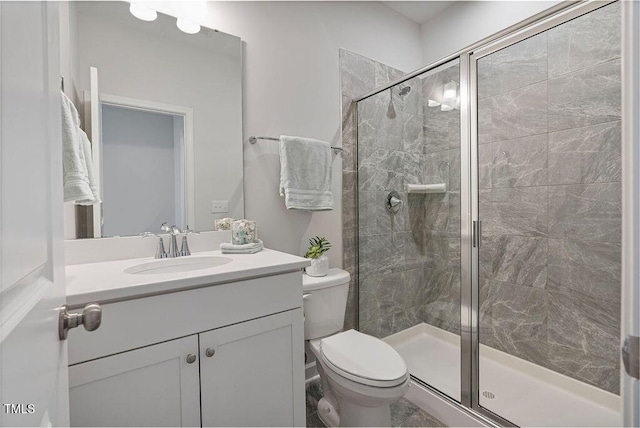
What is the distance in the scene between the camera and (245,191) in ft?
5.34

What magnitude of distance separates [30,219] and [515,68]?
7.36 ft

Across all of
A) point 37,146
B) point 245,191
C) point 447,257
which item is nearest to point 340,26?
point 245,191

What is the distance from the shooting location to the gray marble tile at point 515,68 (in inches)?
62.6

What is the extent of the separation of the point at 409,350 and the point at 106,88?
2267mm

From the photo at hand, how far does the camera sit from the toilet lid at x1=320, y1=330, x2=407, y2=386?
1232mm

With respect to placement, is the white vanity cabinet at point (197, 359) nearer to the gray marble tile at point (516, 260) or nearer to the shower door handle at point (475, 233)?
the shower door handle at point (475, 233)

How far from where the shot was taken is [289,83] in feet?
5.86

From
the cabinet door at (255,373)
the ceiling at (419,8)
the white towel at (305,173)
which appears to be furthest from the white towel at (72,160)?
the ceiling at (419,8)

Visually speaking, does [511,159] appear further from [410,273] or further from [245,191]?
[245,191]

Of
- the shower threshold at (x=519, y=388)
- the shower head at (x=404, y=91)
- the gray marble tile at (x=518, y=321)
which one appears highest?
the shower head at (x=404, y=91)

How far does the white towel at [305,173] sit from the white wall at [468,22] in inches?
53.0

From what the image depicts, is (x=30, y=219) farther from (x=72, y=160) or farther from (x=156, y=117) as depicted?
(x=156, y=117)

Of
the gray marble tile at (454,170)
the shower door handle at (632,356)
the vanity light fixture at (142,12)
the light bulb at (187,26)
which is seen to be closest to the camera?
the shower door handle at (632,356)

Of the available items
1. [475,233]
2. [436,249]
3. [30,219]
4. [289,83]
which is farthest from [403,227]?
[30,219]
